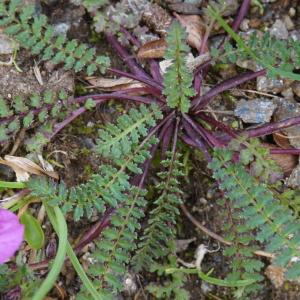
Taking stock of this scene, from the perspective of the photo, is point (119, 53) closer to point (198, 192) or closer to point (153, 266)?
point (198, 192)

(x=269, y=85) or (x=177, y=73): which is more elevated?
(x=177, y=73)

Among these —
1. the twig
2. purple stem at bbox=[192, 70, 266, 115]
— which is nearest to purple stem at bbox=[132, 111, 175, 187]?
purple stem at bbox=[192, 70, 266, 115]

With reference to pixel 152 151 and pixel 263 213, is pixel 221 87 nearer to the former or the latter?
pixel 152 151

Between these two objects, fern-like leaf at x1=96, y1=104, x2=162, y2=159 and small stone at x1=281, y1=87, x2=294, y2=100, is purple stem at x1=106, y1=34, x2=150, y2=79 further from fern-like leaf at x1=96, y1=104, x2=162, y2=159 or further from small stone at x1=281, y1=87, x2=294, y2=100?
small stone at x1=281, y1=87, x2=294, y2=100

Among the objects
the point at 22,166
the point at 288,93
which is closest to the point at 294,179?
the point at 288,93

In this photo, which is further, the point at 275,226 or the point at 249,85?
the point at 249,85

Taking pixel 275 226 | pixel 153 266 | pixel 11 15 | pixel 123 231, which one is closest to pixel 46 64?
pixel 11 15

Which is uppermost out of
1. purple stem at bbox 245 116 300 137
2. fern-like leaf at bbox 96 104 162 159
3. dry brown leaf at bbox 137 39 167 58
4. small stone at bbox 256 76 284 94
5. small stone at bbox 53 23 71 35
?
small stone at bbox 53 23 71 35
